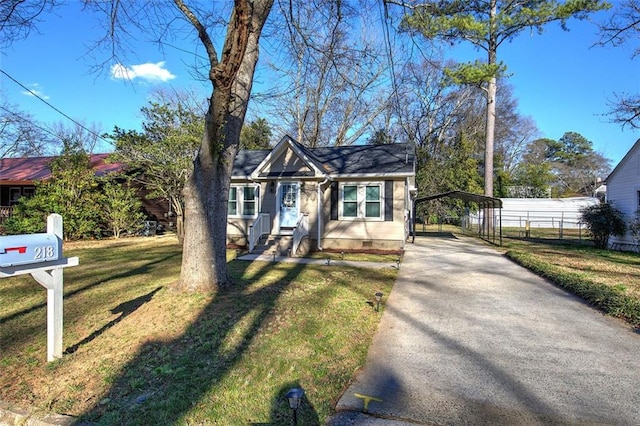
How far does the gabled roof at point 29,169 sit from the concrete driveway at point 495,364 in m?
18.3

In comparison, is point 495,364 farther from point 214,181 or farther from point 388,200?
point 388,200

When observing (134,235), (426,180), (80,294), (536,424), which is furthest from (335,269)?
(426,180)

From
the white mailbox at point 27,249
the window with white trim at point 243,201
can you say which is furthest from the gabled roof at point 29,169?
the white mailbox at point 27,249

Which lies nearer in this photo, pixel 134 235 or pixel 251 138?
pixel 134 235

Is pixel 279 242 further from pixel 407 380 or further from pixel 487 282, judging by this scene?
pixel 407 380

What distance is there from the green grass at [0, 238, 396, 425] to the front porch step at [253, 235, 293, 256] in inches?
205

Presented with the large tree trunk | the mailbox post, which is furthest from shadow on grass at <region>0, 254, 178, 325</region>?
the large tree trunk

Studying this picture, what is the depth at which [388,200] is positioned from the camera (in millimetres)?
12844

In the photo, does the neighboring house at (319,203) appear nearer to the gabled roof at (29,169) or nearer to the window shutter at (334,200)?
the window shutter at (334,200)

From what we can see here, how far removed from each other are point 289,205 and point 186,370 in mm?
10134

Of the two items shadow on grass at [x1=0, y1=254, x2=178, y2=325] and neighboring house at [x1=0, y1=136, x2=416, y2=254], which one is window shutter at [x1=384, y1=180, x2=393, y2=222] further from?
shadow on grass at [x1=0, y1=254, x2=178, y2=325]

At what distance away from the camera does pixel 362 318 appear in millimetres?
5203

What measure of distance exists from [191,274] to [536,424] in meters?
4.65

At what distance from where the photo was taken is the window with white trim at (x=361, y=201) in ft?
42.6
